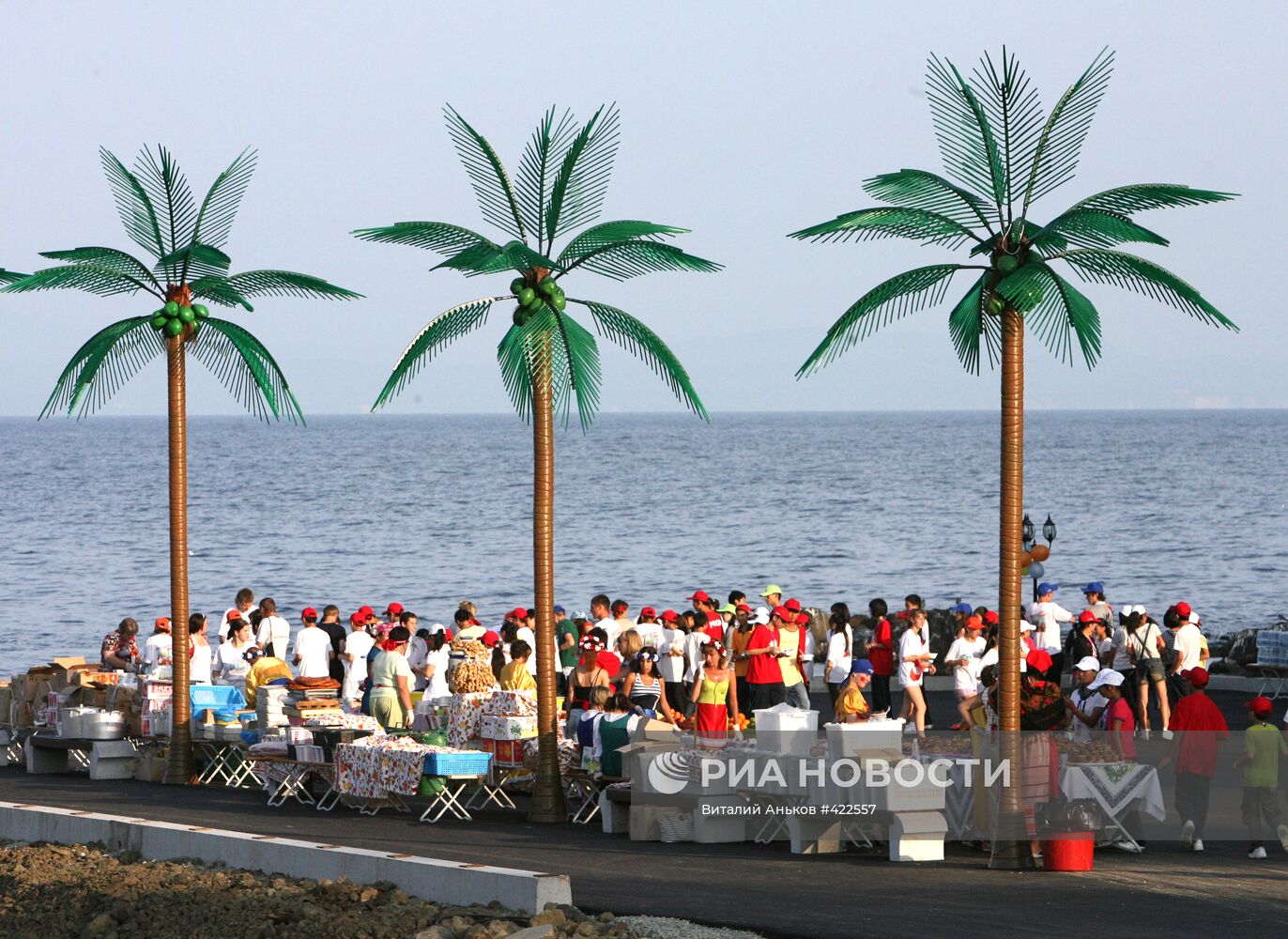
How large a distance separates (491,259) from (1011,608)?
5.82 metres

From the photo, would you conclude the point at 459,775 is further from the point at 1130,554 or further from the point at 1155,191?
the point at 1130,554

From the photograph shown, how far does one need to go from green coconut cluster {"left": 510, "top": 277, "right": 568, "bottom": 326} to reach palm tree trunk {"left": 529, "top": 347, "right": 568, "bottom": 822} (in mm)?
430

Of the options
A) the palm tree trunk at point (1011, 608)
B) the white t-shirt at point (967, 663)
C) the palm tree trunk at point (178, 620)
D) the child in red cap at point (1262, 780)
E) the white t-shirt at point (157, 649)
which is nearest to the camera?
the palm tree trunk at point (1011, 608)

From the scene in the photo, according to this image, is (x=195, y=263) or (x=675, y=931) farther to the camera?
→ (x=195, y=263)

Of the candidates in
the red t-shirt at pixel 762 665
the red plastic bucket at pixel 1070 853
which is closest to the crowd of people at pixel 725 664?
the red t-shirt at pixel 762 665

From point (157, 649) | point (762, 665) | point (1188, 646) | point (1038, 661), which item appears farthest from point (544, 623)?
point (1188, 646)

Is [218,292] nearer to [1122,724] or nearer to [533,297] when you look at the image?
[533,297]

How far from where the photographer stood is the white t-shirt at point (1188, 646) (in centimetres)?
2233

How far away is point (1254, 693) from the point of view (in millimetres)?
27219

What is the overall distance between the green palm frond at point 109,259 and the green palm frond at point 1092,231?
10.4m

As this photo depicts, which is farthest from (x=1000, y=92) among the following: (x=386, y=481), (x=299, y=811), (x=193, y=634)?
(x=386, y=481)

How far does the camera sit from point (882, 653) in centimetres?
2377

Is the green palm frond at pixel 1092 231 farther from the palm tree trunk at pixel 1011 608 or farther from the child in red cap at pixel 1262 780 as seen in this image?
the child in red cap at pixel 1262 780

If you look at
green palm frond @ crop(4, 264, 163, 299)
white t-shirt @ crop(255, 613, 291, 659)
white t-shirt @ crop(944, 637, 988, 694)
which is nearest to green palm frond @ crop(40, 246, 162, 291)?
green palm frond @ crop(4, 264, 163, 299)
